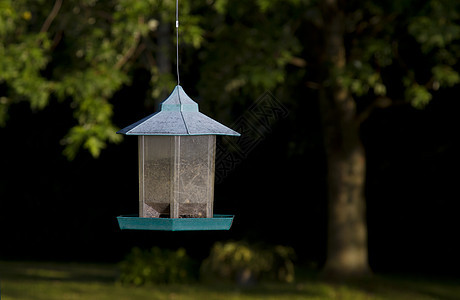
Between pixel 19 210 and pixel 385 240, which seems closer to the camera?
pixel 385 240

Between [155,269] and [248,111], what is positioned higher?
[248,111]

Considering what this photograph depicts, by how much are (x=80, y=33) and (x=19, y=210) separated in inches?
263

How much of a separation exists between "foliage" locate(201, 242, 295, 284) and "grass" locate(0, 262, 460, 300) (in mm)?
338

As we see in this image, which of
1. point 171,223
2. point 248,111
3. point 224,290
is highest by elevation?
point 248,111

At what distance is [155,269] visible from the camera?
12219mm

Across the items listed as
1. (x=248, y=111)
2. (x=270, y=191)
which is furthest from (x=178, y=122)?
(x=270, y=191)

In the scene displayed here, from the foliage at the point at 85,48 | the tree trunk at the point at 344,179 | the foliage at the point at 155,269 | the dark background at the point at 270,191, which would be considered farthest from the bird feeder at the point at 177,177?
the dark background at the point at 270,191

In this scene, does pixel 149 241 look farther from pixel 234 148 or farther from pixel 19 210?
pixel 234 148

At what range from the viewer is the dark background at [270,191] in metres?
13.4

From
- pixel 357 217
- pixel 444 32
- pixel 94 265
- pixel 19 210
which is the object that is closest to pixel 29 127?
pixel 19 210

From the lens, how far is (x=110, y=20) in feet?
34.7

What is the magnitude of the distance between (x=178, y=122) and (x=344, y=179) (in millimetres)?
8576

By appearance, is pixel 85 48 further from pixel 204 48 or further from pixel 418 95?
pixel 418 95

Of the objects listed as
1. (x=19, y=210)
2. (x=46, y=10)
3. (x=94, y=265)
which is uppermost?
(x=46, y=10)
